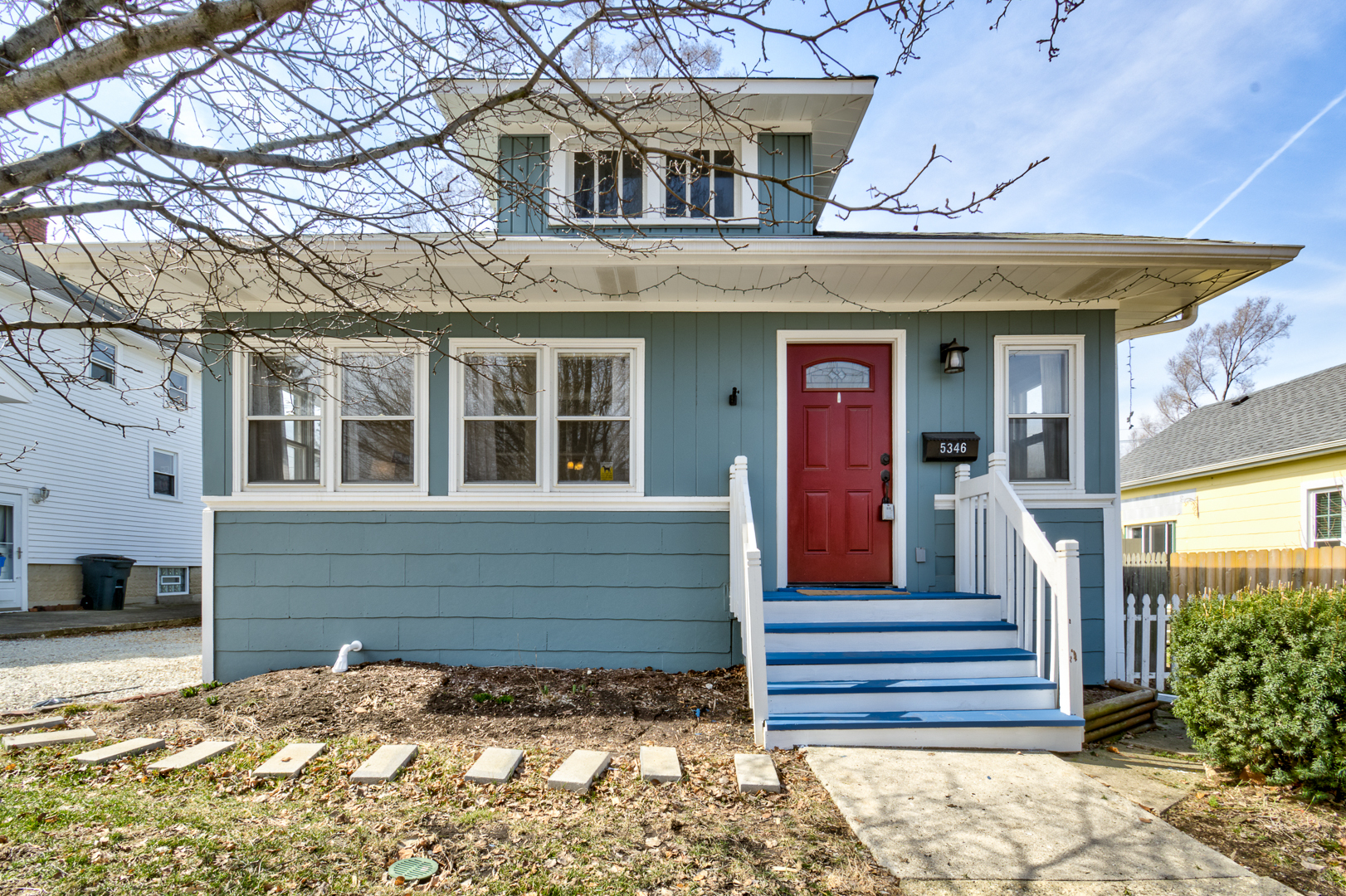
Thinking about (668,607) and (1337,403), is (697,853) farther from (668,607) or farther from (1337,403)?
(1337,403)

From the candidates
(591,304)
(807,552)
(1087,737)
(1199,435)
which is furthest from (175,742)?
(1199,435)

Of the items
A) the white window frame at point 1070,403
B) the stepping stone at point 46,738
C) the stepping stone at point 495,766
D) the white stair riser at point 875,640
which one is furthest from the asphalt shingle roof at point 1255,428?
the stepping stone at point 46,738

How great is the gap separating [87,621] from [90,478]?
11.1 ft

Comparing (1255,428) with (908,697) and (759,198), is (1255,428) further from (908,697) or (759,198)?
(908,697)

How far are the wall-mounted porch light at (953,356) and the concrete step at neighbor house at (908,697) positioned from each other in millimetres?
2404

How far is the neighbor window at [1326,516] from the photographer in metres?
9.38

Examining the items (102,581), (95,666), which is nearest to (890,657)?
(95,666)

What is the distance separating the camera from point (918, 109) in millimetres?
3895

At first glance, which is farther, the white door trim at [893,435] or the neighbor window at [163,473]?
the neighbor window at [163,473]

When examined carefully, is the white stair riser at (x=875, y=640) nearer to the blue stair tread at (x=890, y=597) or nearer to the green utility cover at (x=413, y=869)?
the blue stair tread at (x=890, y=597)

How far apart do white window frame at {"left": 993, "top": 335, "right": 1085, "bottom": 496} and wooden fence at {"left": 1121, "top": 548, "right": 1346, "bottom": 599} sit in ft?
5.45

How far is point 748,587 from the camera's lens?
3873 mm

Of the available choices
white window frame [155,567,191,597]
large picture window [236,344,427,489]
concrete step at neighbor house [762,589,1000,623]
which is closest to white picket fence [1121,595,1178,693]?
concrete step at neighbor house [762,589,1000,623]

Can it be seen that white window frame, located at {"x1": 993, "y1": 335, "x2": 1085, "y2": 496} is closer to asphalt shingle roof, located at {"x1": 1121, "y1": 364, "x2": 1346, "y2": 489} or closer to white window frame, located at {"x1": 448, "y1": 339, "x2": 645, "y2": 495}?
white window frame, located at {"x1": 448, "y1": 339, "x2": 645, "y2": 495}
